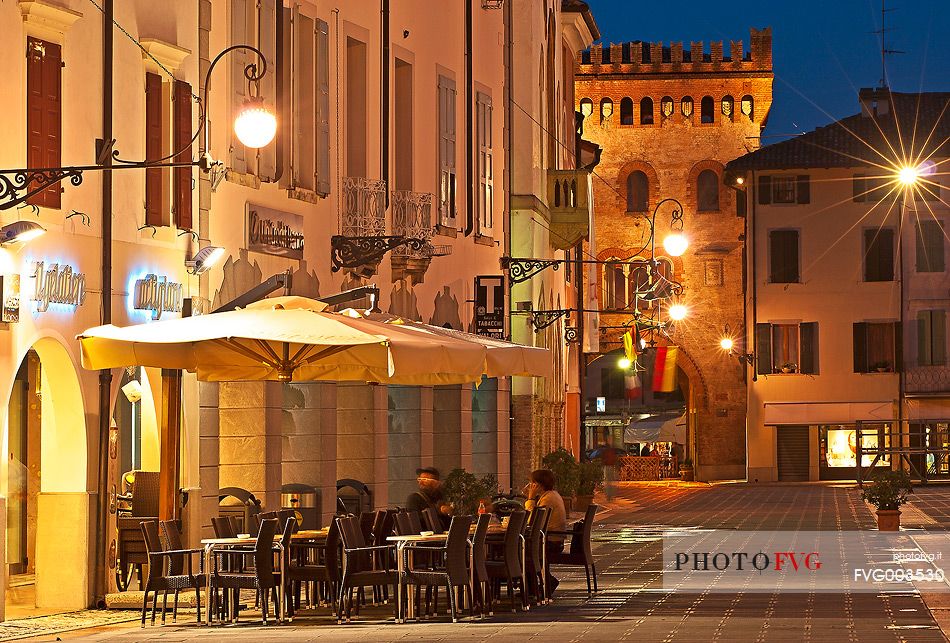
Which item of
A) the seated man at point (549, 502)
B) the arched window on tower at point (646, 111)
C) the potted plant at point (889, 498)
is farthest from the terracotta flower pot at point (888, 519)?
the arched window on tower at point (646, 111)

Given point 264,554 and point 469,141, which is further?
A: point 469,141

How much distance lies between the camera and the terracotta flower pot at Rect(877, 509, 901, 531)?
28797 millimetres

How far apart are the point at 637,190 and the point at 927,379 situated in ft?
43.0

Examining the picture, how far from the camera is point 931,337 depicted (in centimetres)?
5906

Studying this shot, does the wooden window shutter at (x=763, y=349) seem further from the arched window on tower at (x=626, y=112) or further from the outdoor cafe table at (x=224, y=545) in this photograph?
the outdoor cafe table at (x=224, y=545)

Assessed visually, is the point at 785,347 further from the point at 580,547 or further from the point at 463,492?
the point at 580,547

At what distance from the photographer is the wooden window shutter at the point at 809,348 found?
5959 centimetres

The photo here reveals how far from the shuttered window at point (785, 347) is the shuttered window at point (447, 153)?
3278 cm

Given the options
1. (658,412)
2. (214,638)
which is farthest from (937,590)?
(658,412)

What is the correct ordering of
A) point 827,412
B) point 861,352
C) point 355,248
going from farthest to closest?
point 861,352 < point 827,412 < point 355,248

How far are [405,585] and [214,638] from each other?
2717 mm

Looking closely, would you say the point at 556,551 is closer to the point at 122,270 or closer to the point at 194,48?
the point at 122,270

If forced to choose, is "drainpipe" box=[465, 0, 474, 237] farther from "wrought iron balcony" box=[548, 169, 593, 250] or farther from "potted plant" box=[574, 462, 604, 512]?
"wrought iron balcony" box=[548, 169, 593, 250]

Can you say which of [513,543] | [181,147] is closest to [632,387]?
[181,147]
